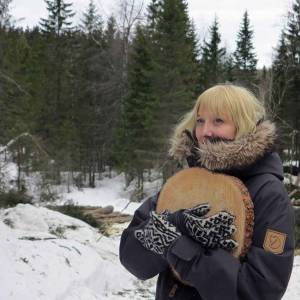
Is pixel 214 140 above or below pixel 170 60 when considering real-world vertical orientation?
below

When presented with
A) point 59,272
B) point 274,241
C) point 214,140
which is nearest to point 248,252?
point 274,241

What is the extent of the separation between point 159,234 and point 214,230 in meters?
0.23

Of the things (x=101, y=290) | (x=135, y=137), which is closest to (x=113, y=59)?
(x=135, y=137)

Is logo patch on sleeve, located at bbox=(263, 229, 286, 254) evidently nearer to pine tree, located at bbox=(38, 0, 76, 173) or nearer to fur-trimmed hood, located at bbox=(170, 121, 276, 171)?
fur-trimmed hood, located at bbox=(170, 121, 276, 171)

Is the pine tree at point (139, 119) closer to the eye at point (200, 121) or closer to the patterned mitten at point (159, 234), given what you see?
the eye at point (200, 121)

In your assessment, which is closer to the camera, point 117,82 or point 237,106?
point 237,106

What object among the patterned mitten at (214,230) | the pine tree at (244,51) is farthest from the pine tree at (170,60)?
the patterned mitten at (214,230)

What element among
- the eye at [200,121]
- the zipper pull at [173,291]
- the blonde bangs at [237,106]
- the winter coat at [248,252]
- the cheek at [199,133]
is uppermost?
the blonde bangs at [237,106]

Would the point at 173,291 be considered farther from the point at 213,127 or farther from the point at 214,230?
the point at 213,127

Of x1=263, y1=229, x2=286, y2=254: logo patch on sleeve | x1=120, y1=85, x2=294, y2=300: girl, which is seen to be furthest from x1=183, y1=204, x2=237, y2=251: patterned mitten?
x1=263, y1=229, x2=286, y2=254: logo patch on sleeve

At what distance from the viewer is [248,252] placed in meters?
1.70

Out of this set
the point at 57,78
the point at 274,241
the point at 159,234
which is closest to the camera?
the point at 274,241

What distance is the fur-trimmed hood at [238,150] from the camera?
179cm

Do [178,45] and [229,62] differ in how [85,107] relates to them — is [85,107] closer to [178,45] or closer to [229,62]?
[178,45]
